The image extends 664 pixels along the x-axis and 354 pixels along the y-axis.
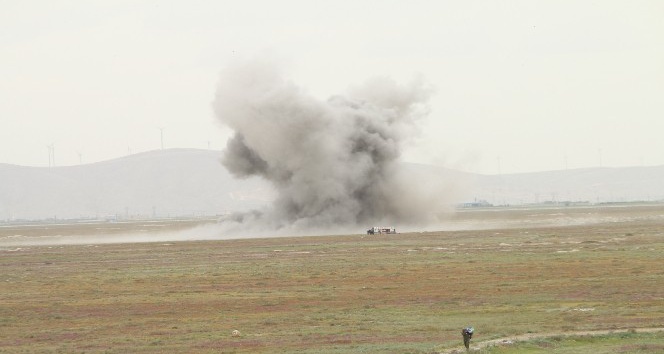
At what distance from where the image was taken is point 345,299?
54031 mm

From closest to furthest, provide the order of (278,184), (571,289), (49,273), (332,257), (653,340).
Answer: (653,340) → (571,289) → (49,273) → (332,257) → (278,184)

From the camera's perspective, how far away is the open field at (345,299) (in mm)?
39156

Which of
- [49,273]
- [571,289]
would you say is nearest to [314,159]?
[49,273]

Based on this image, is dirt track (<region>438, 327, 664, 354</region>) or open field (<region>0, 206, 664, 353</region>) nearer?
dirt track (<region>438, 327, 664, 354</region>)

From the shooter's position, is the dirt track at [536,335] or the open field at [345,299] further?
the open field at [345,299]

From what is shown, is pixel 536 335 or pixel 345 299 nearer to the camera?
pixel 536 335

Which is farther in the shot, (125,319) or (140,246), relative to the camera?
(140,246)

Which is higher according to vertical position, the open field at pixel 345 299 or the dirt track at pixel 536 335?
the open field at pixel 345 299

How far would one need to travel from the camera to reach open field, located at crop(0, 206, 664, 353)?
128 feet

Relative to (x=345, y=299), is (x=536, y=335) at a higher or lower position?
lower

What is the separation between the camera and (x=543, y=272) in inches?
2530

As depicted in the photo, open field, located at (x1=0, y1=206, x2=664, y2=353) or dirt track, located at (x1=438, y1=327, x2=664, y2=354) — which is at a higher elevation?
open field, located at (x1=0, y1=206, x2=664, y2=353)

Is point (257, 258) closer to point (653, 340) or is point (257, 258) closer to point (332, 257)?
point (332, 257)

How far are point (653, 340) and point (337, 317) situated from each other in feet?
51.0
